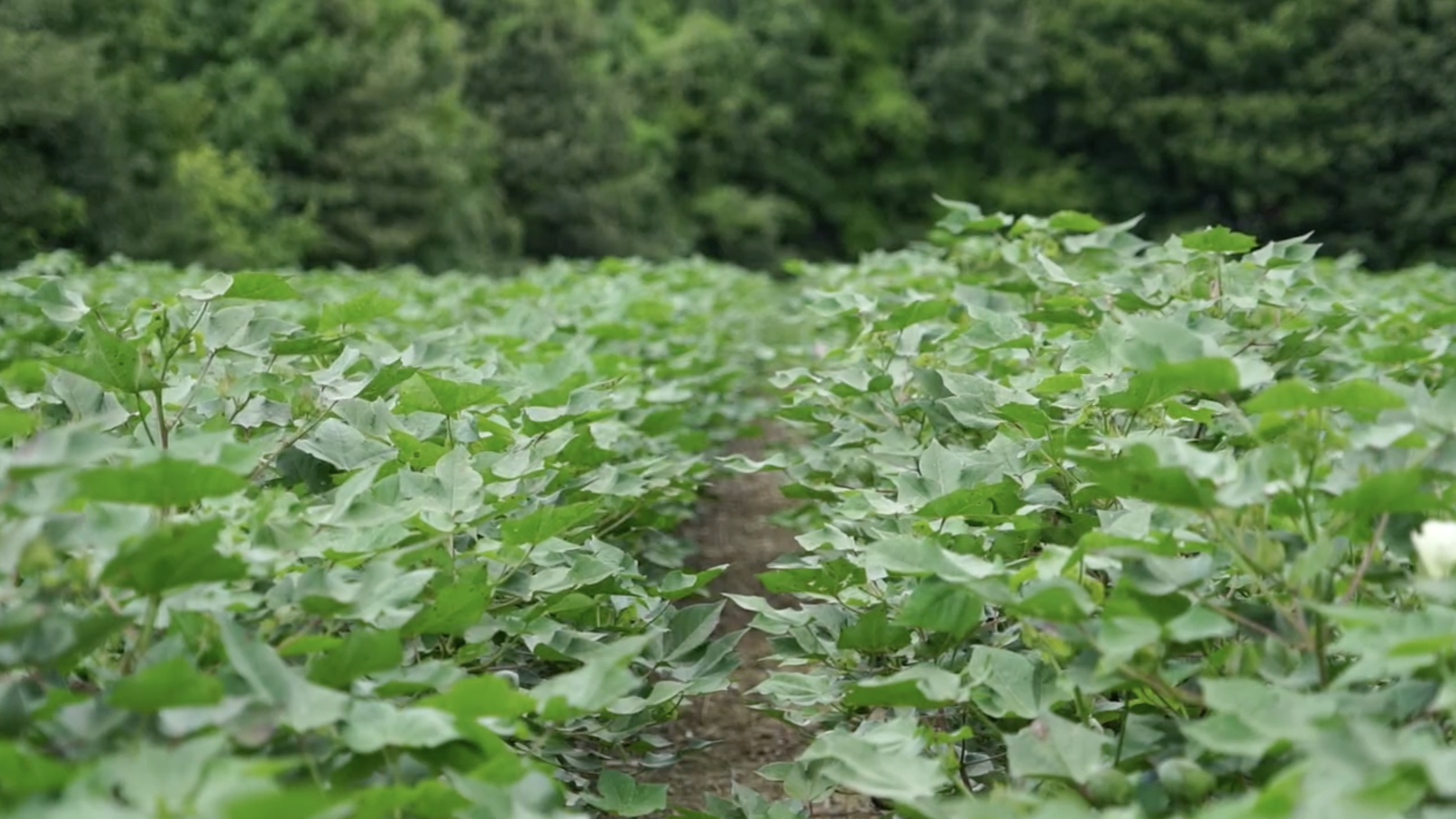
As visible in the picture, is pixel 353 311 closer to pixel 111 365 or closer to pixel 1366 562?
pixel 111 365

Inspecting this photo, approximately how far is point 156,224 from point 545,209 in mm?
9580

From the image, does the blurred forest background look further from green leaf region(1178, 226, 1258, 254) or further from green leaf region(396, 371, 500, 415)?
green leaf region(1178, 226, 1258, 254)

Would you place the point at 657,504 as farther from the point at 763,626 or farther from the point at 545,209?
the point at 545,209

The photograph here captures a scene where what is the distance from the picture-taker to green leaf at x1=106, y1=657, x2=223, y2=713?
0.95 metres

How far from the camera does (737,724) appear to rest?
324 cm

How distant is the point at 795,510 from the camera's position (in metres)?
3.35

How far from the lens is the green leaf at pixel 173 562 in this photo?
100cm

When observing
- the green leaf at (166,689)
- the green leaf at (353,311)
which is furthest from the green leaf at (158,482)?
the green leaf at (353,311)

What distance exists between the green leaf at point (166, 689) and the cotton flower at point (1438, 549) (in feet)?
2.97

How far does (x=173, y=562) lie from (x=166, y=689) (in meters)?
0.11

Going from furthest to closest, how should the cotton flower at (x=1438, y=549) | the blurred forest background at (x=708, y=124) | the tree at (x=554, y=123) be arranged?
the tree at (x=554, y=123)
the blurred forest background at (x=708, y=124)
the cotton flower at (x=1438, y=549)

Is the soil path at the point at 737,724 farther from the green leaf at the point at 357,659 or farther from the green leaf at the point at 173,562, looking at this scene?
the green leaf at the point at 173,562

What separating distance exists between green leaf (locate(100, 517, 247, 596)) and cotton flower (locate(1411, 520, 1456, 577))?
905 mm

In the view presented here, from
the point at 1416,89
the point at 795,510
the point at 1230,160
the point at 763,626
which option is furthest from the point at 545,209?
the point at 763,626
